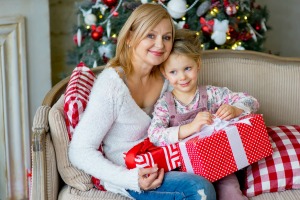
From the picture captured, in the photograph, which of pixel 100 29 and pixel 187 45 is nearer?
pixel 187 45

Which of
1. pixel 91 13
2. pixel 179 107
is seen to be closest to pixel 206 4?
pixel 91 13

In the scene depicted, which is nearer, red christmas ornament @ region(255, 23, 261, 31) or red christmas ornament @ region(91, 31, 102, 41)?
red christmas ornament @ region(91, 31, 102, 41)

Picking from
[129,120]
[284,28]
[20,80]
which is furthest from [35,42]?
[284,28]

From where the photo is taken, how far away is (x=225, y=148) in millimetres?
2051

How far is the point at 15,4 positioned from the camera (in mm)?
3043

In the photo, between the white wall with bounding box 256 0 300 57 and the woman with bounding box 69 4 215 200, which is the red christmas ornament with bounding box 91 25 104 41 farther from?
the white wall with bounding box 256 0 300 57

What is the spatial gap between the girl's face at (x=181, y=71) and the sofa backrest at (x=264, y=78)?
1.34 feet

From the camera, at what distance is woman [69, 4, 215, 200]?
2.03m

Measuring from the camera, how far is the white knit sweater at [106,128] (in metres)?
2.06

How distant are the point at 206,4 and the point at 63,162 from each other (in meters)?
1.34

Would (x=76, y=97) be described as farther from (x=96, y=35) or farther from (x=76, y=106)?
(x=96, y=35)

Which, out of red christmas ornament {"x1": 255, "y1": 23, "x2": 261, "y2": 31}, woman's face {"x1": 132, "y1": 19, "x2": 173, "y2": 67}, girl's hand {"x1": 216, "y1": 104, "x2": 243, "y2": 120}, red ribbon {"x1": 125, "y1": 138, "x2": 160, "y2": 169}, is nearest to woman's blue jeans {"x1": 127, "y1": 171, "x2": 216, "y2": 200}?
red ribbon {"x1": 125, "y1": 138, "x2": 160, "y2": 169}

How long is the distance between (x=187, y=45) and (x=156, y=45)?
132mm

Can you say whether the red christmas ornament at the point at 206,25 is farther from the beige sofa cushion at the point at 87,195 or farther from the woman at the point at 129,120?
the beige sofa cushion at the point at 87,195
